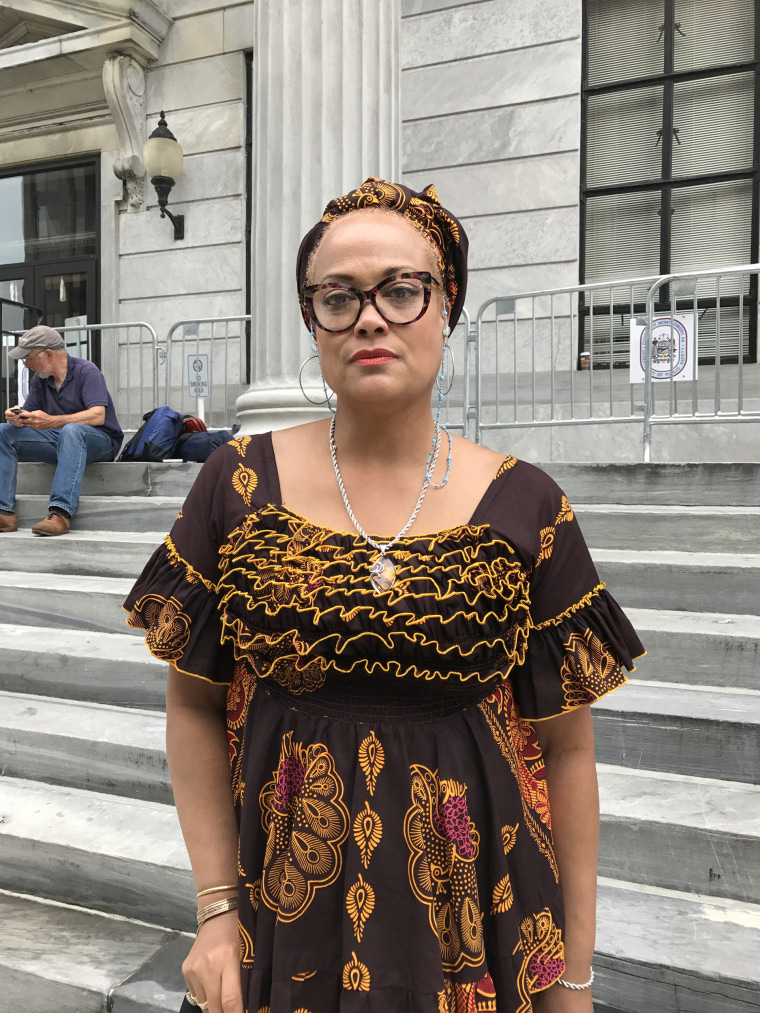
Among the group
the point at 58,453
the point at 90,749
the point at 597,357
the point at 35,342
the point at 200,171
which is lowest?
the point at 90,749

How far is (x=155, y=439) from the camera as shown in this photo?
619 cm

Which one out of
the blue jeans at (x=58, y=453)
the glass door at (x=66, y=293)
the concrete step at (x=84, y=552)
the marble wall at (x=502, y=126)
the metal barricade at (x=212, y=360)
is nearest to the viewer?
the concrete step at (x=84, y=552)

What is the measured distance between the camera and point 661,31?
777 centimetres

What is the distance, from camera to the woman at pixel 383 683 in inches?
44.2

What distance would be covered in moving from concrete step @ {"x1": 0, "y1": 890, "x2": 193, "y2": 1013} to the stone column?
3.01 metres

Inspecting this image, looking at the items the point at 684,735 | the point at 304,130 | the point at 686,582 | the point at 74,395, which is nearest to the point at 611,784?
the point at 684,735

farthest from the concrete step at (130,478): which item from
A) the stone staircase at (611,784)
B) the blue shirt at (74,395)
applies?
the stone staircase at (611,784)

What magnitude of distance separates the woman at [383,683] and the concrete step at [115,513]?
12.9 feet

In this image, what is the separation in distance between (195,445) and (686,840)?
4866mm

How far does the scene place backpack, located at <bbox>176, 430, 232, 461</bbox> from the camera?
6258 mm

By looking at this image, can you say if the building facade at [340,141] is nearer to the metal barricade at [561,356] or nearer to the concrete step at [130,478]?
the metal barricade at [561,356]

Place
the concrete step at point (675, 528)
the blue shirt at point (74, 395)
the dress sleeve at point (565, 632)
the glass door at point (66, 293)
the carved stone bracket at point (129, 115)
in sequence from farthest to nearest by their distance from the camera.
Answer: the glass door at point (66, 293)
the carved stone bracket at point (129, 115)
the blue shirt at point (74, 395)
the concrete step at point (675, 528)
the dress sleeve at point (565, 632)

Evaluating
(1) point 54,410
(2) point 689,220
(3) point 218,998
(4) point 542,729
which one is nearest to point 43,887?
(3) point 218,998

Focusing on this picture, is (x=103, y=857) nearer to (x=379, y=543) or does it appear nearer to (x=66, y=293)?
(x=379, y=543)
